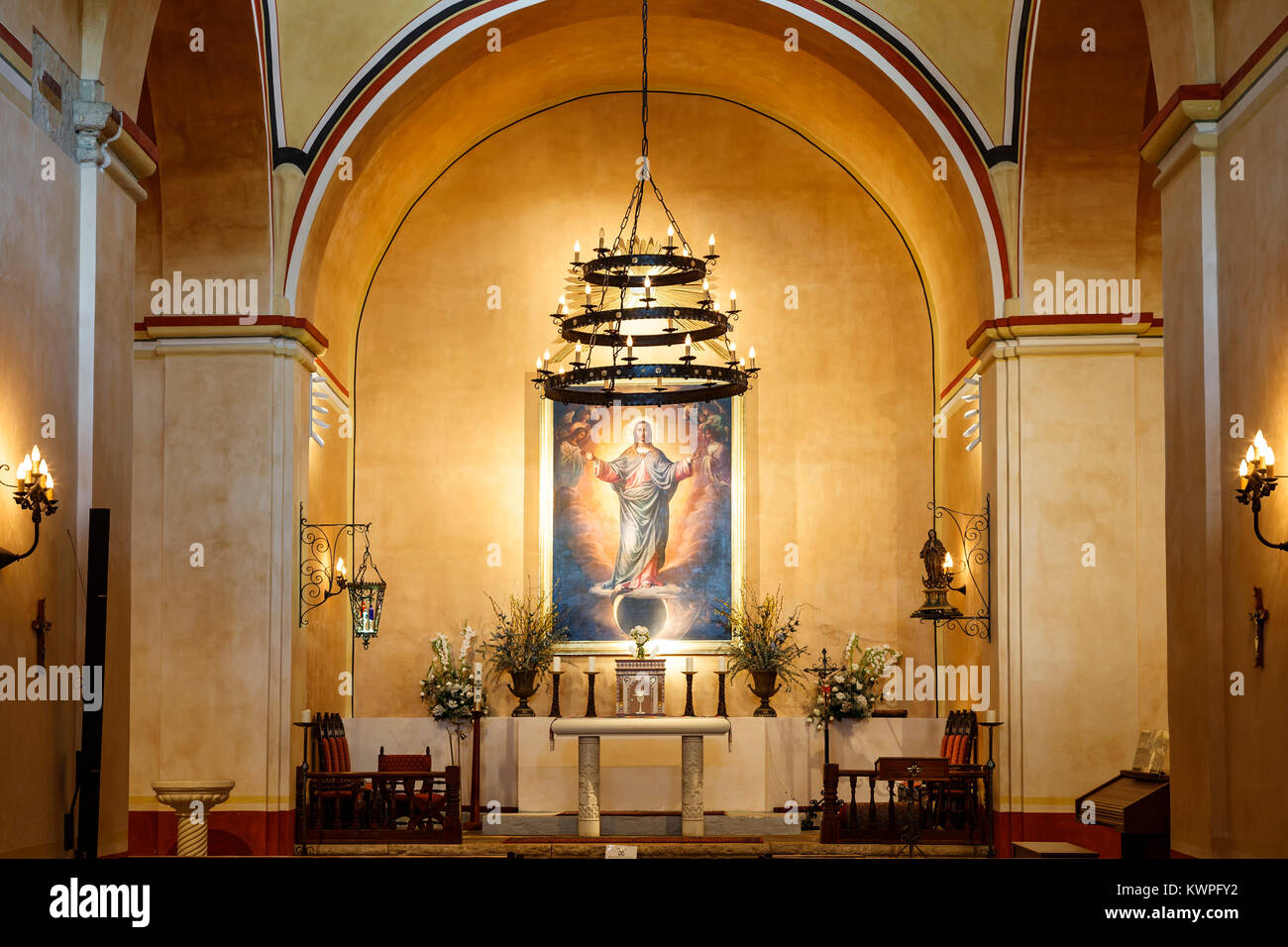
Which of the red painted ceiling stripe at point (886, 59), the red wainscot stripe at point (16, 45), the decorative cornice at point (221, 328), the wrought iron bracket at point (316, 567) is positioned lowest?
the wrought iron bracket at point (316, 567)

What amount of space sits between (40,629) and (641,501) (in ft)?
29.0

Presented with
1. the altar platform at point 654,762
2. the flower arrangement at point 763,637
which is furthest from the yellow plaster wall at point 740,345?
the altar platform at point 654,762

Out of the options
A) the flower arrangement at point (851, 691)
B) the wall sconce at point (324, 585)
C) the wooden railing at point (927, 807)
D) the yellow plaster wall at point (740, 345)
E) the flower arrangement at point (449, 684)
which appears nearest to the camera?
the wooden railing at point (927, 807)

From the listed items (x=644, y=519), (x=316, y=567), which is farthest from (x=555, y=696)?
(x=316, y=567)

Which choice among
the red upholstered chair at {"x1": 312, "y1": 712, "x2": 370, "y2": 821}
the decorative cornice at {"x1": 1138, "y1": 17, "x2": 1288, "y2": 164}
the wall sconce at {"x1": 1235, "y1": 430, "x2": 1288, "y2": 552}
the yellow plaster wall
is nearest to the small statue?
the yellow plaster wall

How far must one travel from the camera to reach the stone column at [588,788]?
496 inches

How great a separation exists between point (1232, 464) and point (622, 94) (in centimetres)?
964

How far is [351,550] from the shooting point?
14.8 metres

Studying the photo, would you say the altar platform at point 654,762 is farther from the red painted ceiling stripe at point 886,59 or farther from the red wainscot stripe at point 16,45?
the red wainscot stripe at point 16,45

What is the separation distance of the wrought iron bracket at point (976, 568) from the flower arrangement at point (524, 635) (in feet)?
12.7

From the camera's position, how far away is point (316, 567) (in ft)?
42.5

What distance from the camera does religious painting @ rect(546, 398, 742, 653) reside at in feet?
49.1

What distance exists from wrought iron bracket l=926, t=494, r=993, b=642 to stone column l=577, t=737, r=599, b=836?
3.25 m

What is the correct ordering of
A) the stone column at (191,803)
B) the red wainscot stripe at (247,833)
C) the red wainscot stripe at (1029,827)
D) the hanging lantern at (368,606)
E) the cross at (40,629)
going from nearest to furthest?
1. the cross at (40,629)
2. the stone column at (191,803)
3. the red wainscot stripe at (1029,827)
4. the red wainscot stripe at (247,833)
5. the hanging lantern at (368,606)
